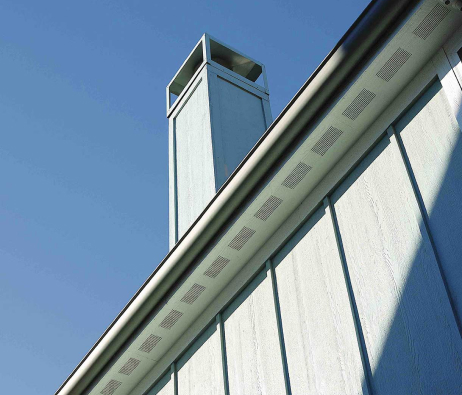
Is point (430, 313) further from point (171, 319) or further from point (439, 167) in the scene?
point (171, 319)

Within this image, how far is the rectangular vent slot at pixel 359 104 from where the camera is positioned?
4.21 m

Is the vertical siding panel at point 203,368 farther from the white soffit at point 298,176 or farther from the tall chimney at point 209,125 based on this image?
the tall chimney at point 209,125

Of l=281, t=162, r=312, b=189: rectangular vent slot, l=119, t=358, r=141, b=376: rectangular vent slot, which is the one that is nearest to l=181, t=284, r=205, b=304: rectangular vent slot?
l=119, t=358, r=141, b=376: rectangular vent slot

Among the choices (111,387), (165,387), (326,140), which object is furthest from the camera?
(111,387)

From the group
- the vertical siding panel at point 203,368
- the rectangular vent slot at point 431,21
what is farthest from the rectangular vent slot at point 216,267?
the rectangular vent slot at point 431,21

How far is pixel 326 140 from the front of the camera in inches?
173

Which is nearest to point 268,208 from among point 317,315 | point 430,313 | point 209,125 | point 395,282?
point 317,315

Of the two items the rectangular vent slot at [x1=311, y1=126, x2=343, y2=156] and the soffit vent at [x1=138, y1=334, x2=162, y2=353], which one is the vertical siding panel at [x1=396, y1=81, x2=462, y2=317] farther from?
the soffit vent at [x1=138, y1=334, x2=162, y2=353]

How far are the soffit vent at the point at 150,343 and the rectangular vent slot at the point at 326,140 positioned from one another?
6.73 feet

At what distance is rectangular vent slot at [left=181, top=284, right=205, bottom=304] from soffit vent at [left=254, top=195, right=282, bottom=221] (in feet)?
2.52

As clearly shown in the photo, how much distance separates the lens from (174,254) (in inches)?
197

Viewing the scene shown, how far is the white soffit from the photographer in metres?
4.00

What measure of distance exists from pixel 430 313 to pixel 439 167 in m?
0.81

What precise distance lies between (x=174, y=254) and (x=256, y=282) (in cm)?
62
